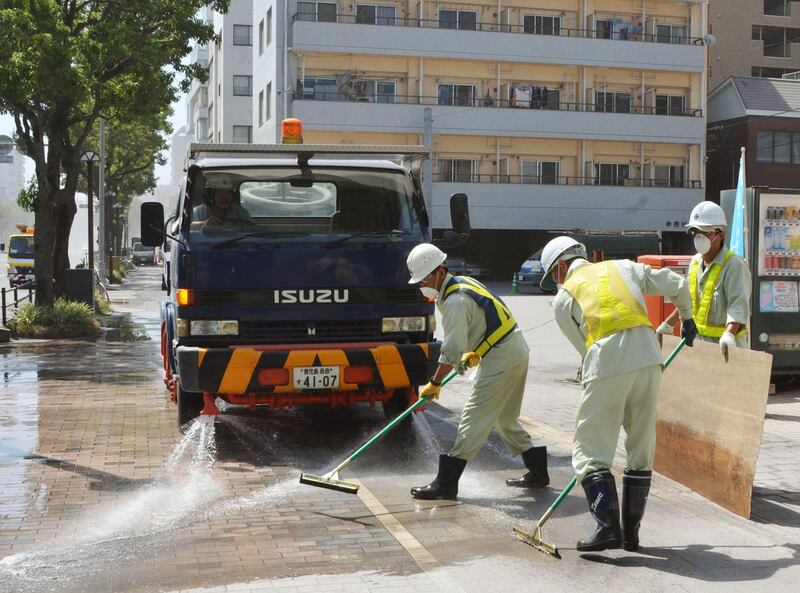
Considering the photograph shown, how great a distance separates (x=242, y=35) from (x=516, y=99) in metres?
29.2

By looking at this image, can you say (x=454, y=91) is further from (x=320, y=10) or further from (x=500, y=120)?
(x=320, y=10)

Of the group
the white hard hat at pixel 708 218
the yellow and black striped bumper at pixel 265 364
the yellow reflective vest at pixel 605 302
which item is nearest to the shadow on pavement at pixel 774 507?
the yellow reflective vest at pixel 605 302

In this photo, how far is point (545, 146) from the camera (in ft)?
151

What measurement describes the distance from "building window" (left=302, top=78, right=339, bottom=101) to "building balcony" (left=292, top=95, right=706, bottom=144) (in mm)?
795

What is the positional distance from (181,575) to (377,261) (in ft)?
12.4

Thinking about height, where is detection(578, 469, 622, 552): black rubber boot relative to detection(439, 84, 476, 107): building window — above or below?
below

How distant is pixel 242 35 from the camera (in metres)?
68.2

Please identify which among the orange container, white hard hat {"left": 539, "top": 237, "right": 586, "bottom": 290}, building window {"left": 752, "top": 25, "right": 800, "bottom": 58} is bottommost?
the orange container

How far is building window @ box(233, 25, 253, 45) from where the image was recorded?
6781 centimetres

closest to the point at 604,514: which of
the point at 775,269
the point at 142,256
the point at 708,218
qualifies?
the point at 708,218

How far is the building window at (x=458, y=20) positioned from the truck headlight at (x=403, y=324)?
128 ft

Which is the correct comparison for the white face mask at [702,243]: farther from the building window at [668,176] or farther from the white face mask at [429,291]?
the building window at [668,176]

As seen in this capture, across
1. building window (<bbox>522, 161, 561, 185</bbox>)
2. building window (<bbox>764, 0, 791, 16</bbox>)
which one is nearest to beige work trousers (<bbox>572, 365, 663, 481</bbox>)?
building window (<bbox>522, 161, 561, 185</bbox>)

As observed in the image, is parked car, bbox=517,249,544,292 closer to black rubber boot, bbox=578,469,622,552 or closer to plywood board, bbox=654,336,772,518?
plywood board, bbox=654,336,772,518
